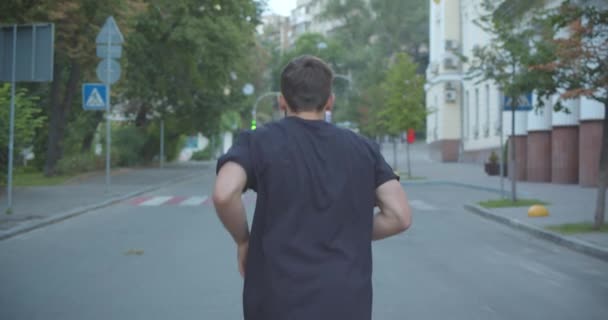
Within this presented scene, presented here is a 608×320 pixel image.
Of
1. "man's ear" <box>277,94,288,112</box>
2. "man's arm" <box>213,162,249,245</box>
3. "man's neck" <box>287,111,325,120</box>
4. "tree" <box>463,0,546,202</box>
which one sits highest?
"tree" <box>463,0,546,202</box>

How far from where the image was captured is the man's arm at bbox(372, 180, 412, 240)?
3186 mm

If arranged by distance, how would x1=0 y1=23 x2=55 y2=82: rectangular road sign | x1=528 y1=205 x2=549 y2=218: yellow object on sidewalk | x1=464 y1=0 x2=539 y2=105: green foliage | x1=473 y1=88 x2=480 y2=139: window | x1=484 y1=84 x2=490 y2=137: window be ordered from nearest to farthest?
1. x1=0 y1=23 x2=55 y2=82: rectangular road sign
2. x1=528 y1=205 x2=549 y2=218: yellow object on sidewalk
3. x1=464 y1=0 x2=539 y2=105: green foliage
4. x1=484 y1=84 x2=490 y2=137: window
5. x1=473 y1=88 x2=480 y2=139: window

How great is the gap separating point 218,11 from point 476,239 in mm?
20596

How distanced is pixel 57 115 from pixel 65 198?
842 centimetres

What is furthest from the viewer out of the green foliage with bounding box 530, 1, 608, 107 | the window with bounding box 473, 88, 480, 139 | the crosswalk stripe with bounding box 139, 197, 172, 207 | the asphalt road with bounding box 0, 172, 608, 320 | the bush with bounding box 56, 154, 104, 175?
the window with bounding box 473, 88, 480, 139

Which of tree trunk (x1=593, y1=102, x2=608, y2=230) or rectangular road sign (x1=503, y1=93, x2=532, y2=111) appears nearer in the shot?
tree trunk (x1=593, y1=102, x2=608, y2=230)

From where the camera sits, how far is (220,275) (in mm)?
8961

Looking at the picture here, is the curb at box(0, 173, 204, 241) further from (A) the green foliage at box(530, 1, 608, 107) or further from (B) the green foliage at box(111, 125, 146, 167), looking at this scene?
(B) the green foliage at box(111, 125, 146, 167)

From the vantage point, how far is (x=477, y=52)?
19047 mm

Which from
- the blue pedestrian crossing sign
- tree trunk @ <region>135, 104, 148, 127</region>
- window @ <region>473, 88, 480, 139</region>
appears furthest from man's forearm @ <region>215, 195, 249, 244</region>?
window @ <region>473, 88, 480, 139</region>

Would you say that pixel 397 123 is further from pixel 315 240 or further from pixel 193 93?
pixel 315 240

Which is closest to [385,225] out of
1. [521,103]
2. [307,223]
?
[307,223]

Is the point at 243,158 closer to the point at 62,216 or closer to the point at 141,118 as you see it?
the point at 62,216

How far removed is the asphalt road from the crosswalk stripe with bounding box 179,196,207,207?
497 centimetres
